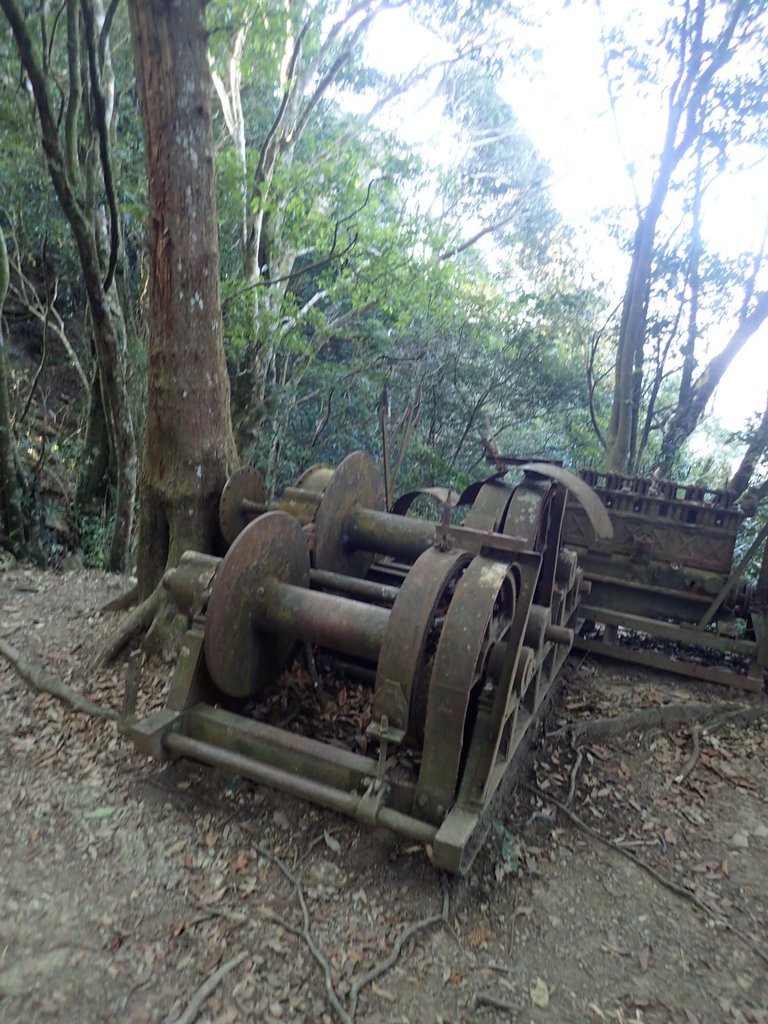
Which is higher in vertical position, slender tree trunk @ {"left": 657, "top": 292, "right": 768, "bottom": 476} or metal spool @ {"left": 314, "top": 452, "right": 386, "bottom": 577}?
slender tree trunk @ {"left": 657, "top": 292, "right": 768, "bottom": 476}

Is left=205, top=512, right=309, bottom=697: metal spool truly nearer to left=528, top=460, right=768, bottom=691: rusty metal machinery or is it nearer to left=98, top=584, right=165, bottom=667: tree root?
left=98, top=584, right=165, bottom=667: tree root

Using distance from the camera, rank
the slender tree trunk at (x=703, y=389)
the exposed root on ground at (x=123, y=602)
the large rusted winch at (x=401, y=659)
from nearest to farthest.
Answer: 1. the large rusted winch at (x=401, y=659)
2. the exposed root on ground at (x=123, y=602)
3. the slender tree trunk at (x=703, y=389)

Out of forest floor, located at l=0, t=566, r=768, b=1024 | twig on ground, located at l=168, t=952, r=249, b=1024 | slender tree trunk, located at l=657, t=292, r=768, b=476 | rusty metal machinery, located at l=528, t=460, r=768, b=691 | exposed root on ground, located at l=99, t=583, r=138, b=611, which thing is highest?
slender tree trunk, located at l=657, t=292, r=768, b=476

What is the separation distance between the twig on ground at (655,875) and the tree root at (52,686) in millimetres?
2671

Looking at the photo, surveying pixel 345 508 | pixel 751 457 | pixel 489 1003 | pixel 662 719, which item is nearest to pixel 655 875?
pixel 489 1003

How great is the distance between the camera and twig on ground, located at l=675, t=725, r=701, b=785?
434 cm

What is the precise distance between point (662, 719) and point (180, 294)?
4815 mm

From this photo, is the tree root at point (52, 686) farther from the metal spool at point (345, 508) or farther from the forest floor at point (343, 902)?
the metal spool at point (345, 508)

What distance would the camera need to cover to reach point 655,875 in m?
3.32

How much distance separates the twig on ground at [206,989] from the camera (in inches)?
87.6

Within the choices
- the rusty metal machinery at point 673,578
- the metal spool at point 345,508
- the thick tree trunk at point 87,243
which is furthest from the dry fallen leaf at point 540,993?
the thick tree trunk at point 87,243

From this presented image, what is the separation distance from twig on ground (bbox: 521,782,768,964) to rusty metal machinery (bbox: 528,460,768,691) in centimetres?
257

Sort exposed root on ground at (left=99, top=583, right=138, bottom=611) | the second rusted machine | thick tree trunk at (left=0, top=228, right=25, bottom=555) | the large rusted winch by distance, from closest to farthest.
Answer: the large rusted winch
exposed root on ground at (left=99, top=583, right=138, bottom=611)
the second rusted machine
thick tree trunk at (left=0, top=228, right=25, bottom=555)

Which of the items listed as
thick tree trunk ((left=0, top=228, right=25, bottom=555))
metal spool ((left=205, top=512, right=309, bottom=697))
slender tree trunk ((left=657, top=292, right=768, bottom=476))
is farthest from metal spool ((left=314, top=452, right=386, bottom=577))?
slender tree trunk ((left=657, top=292, right=768, bottom=476))
